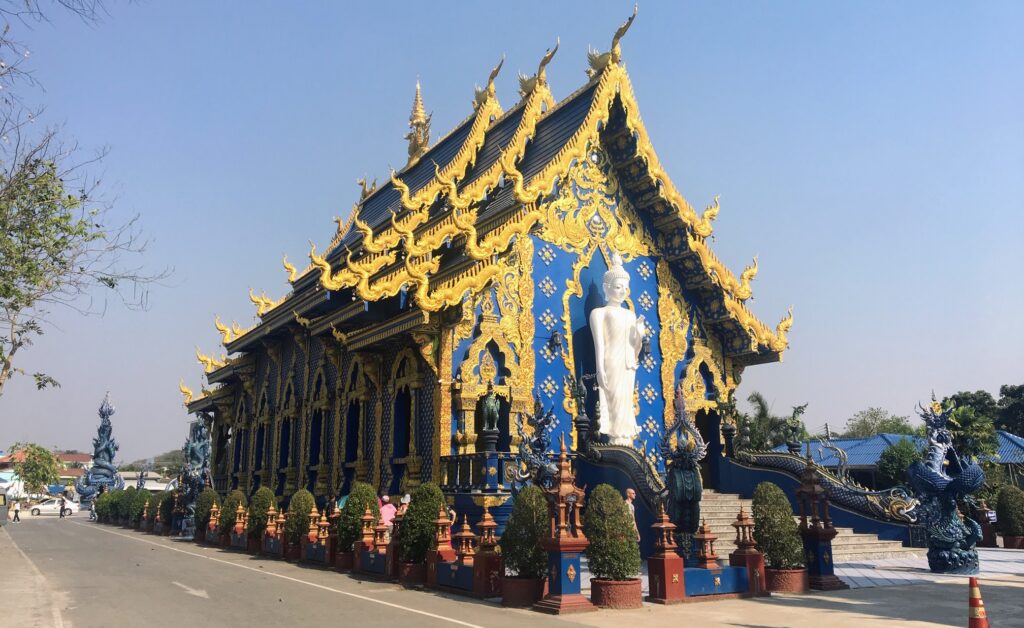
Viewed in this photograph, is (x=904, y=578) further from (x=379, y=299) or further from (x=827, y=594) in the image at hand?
(x=379, y=299)

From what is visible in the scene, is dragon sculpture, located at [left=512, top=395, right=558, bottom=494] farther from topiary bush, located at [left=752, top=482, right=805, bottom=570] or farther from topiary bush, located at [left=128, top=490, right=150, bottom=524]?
topiary bush, located at [left=128, top=490, right=150, bottom=524]

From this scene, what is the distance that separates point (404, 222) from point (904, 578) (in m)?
11.5

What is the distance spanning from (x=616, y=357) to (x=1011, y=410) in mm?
42103

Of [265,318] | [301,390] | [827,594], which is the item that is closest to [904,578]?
[827,594]

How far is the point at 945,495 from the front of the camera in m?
12.3

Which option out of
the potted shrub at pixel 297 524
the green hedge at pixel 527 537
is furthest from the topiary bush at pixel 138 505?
the green hedge at pixel 527 537

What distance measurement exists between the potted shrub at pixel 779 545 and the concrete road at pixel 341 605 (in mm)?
322

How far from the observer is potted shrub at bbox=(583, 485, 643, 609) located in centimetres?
876

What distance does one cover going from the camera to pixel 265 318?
23391 mm

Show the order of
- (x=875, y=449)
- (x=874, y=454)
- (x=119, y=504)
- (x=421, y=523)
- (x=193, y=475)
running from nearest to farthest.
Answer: (x=421, y=523)
(x=193, y=475)
(x=119, y=504)
(x=874, y=454)
(x=875, y=449)

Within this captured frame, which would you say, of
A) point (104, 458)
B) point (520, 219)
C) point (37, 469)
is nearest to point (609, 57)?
point (520, 219)

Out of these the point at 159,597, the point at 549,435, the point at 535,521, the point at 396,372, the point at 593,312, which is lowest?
the point at 159,597

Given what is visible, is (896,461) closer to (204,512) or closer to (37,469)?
(204,512)

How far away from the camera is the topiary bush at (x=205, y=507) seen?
21.0m
